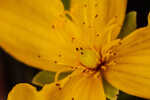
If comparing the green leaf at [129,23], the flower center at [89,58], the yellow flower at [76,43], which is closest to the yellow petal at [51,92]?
the yellow flower at [76,43]

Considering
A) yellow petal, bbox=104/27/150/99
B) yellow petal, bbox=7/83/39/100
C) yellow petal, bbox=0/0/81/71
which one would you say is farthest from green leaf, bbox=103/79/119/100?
yellow petal, bbox=7/83/39/100

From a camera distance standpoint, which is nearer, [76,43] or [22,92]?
[22,92]

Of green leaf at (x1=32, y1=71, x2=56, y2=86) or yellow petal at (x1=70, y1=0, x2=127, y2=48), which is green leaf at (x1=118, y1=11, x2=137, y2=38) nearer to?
yellow petal at (x1=70, y1=0, x2=127, y2=48)

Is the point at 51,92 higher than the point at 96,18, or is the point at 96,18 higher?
the point at 96,18

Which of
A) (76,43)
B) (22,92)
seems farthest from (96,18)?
(22,92)

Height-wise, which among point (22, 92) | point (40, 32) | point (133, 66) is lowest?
point (22, 92)

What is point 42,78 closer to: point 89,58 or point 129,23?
point 89,58

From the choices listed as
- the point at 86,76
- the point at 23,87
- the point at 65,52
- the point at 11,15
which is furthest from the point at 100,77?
the point at 11,15
